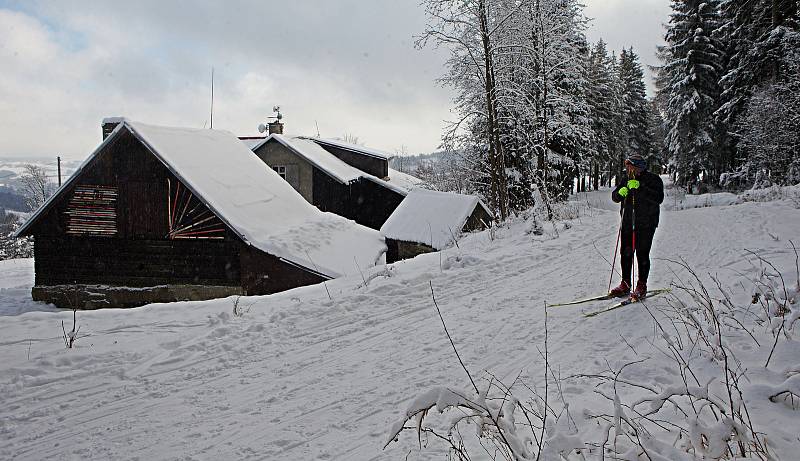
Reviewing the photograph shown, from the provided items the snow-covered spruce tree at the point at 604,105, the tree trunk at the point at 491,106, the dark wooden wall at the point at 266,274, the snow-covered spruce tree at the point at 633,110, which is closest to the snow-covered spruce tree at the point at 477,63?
the tree trunk at the point at 491,106

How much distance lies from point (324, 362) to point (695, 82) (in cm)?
3400

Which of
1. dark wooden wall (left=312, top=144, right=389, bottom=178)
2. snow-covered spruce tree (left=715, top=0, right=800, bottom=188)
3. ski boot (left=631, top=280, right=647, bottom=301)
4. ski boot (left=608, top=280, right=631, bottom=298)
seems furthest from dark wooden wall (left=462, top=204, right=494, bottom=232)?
snow-covered spruce tree (left=715, top=0, right=800, bottom=188)

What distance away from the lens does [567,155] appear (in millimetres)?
27234

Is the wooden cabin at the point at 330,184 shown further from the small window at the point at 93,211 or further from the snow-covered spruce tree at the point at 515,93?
the small window at the point at 93,211

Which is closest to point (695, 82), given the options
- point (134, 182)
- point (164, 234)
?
point (164, 234)

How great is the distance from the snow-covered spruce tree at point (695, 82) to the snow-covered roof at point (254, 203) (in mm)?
22952

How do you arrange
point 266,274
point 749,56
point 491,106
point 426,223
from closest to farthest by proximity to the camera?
point 266,274 → point 491,106 → point 426,223 → point 749,56

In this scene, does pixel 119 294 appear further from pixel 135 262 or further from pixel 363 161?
pixel 363 161

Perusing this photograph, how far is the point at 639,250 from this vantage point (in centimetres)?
585

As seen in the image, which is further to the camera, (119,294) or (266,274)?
(119,294)

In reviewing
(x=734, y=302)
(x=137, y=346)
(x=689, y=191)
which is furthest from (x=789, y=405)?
(x=689, y=191)

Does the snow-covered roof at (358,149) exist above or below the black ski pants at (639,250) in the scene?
above

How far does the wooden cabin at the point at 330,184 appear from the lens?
28969mm

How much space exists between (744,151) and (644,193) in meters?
28.6
